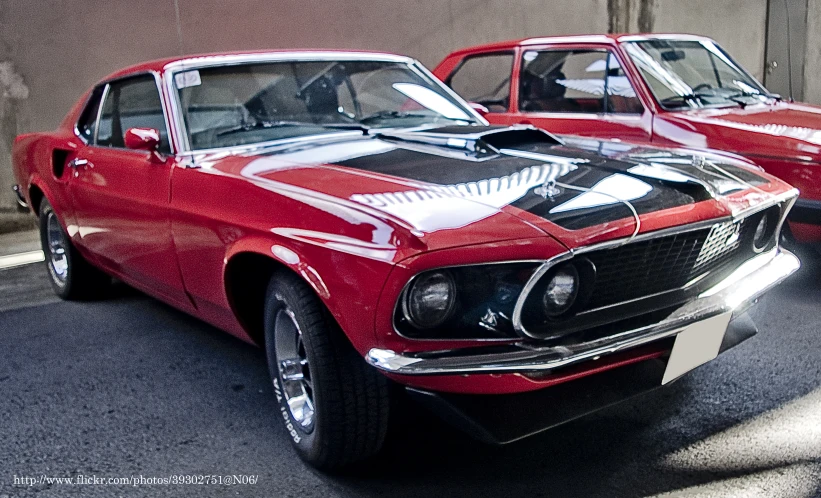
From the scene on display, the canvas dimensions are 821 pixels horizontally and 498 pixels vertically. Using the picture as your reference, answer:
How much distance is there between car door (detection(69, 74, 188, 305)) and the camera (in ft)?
10.1

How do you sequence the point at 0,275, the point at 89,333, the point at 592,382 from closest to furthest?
the point at 592,382
the point at 89,333
the point at 0,275

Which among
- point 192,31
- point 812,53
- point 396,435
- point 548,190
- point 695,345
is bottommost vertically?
point 396,435

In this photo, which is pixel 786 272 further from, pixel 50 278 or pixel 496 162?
pixel 50 278

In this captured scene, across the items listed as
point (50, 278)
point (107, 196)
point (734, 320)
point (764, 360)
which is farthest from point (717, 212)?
point (50, 278)

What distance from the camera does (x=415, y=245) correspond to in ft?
6.47

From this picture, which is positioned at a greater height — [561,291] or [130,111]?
[130,111]

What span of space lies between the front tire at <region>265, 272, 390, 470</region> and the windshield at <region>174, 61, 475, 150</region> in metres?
0.88

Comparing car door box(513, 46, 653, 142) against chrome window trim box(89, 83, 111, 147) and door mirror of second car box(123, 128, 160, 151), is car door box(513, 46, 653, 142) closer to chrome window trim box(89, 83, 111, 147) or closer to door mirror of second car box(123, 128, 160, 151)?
chrome window trim box(89, 83, 111, 147)

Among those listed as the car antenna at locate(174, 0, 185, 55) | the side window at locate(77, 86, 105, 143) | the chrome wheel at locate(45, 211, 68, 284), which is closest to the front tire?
the side window at locate(77, 86, 105, 143)

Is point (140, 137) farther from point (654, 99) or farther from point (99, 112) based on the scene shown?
point (654, 99)

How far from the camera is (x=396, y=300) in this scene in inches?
78.2

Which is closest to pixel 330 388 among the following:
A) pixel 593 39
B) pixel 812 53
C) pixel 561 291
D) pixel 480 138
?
pixel 561 291

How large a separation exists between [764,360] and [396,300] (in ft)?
6.33

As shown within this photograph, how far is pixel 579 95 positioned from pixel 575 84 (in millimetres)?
108
